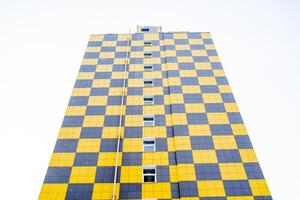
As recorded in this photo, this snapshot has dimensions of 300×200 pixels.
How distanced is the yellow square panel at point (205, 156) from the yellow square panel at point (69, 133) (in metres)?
7.75

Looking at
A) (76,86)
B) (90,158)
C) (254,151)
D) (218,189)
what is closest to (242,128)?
(254,151)

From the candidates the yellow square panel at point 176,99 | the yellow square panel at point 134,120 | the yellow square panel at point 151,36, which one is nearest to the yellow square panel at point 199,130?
the yellow square panel at point 176,99

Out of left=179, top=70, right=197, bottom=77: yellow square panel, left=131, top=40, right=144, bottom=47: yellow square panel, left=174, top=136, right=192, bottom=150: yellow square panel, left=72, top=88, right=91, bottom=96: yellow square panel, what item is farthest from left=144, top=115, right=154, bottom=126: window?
left=131, top=40, right=144, bottom=47: yellow square panel

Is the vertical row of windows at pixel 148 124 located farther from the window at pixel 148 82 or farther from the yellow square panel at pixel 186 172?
the yellow square panel at pixel 186 172

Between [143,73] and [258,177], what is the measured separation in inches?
455

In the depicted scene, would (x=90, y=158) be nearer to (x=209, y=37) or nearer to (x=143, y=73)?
(x=143, y=73)

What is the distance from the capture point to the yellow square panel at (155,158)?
14102 mm

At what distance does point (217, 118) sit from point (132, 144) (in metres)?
6.20

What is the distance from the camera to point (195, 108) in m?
16.9

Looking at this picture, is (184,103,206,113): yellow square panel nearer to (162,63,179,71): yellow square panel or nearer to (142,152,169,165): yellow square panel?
(142,152,169,165): yellow square panel

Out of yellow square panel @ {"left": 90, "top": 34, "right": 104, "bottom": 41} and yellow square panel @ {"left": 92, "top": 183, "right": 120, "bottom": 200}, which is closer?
yellow square panel @ {"left": 92, "top": 183, "right": 120, "bottom": 200}

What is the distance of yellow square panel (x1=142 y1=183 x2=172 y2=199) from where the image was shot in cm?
1264

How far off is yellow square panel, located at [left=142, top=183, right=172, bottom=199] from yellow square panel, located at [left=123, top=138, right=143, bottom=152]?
95.2 inches

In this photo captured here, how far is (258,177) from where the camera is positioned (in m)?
13.3
